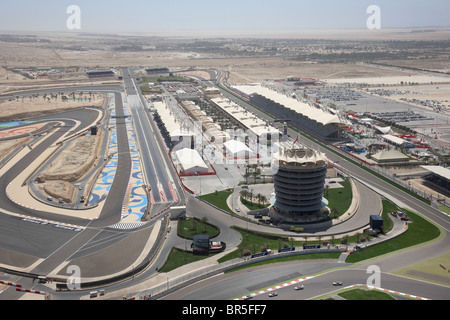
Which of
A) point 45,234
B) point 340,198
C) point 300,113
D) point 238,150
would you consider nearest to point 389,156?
point 340,198

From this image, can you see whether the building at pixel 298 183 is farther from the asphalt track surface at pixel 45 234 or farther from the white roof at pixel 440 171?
the white roof at pixel 440 171

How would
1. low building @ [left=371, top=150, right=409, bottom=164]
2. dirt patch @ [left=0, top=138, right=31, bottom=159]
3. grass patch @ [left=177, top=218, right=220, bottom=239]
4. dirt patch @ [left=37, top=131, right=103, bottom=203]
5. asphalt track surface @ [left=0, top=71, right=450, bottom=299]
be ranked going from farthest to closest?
dirt patch @ [left=0, top=138, right=31, bottom=159] < low building @ [left=371, top=150, right=409, bottom=164] < dirt patch @ [left=37, top=131, right=103, bottom=203] < grass patch @ [left=177, top=218, right=220, bottom=239] < asphalt track surface @ [left=0, top=71, right=450, bottom=299]

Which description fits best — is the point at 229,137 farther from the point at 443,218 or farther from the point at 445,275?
the point at 445,275

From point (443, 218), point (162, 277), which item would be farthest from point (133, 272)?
point (443, 218)

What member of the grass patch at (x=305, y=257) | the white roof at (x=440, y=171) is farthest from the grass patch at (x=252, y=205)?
the white roof at (x=440, y=171)

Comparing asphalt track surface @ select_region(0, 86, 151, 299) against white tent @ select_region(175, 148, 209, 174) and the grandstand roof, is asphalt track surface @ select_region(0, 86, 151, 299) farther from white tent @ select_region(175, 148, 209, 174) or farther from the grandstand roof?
the grandstand roof

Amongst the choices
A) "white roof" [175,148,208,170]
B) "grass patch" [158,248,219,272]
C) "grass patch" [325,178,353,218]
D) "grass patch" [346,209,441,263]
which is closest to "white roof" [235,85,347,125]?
"grass patch" [325,178,353,218]
